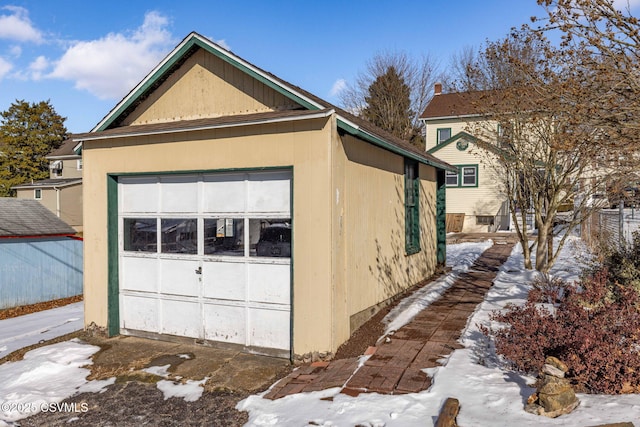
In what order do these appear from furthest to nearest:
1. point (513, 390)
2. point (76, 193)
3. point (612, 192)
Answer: point (76, 193)
point (612, 192)
point (513, 390)

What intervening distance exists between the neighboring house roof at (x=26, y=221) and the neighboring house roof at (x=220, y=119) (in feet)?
28.1

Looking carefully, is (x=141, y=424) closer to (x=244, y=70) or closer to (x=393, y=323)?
(x=393, y=323)

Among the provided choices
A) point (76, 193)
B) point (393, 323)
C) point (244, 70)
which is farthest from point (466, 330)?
point (76, 193)

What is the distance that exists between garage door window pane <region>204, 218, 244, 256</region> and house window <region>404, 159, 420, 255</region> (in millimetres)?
4145

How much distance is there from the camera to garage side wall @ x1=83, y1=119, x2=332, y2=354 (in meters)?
6.04

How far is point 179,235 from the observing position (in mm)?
7367

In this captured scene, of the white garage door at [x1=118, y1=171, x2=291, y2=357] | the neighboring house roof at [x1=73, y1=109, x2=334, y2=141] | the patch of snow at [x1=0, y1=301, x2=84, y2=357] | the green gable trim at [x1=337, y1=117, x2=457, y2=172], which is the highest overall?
the neighboring house roof at [x1=73, y1=109, x2=334, y2=141]

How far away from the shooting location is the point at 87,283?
26.1 ft

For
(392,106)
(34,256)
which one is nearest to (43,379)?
(34,256)

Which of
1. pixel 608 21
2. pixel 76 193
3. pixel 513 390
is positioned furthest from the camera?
pixel 76 193

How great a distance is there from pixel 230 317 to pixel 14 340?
5.66 meters

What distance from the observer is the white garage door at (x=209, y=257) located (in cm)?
652

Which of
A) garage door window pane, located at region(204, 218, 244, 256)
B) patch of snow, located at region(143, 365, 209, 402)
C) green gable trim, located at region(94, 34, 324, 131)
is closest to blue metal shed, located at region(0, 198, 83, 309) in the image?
green gable trim, located at region(94, 34, 324, 131)

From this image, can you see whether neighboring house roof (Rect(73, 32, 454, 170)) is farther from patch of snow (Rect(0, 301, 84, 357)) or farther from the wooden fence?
the wooden fence
